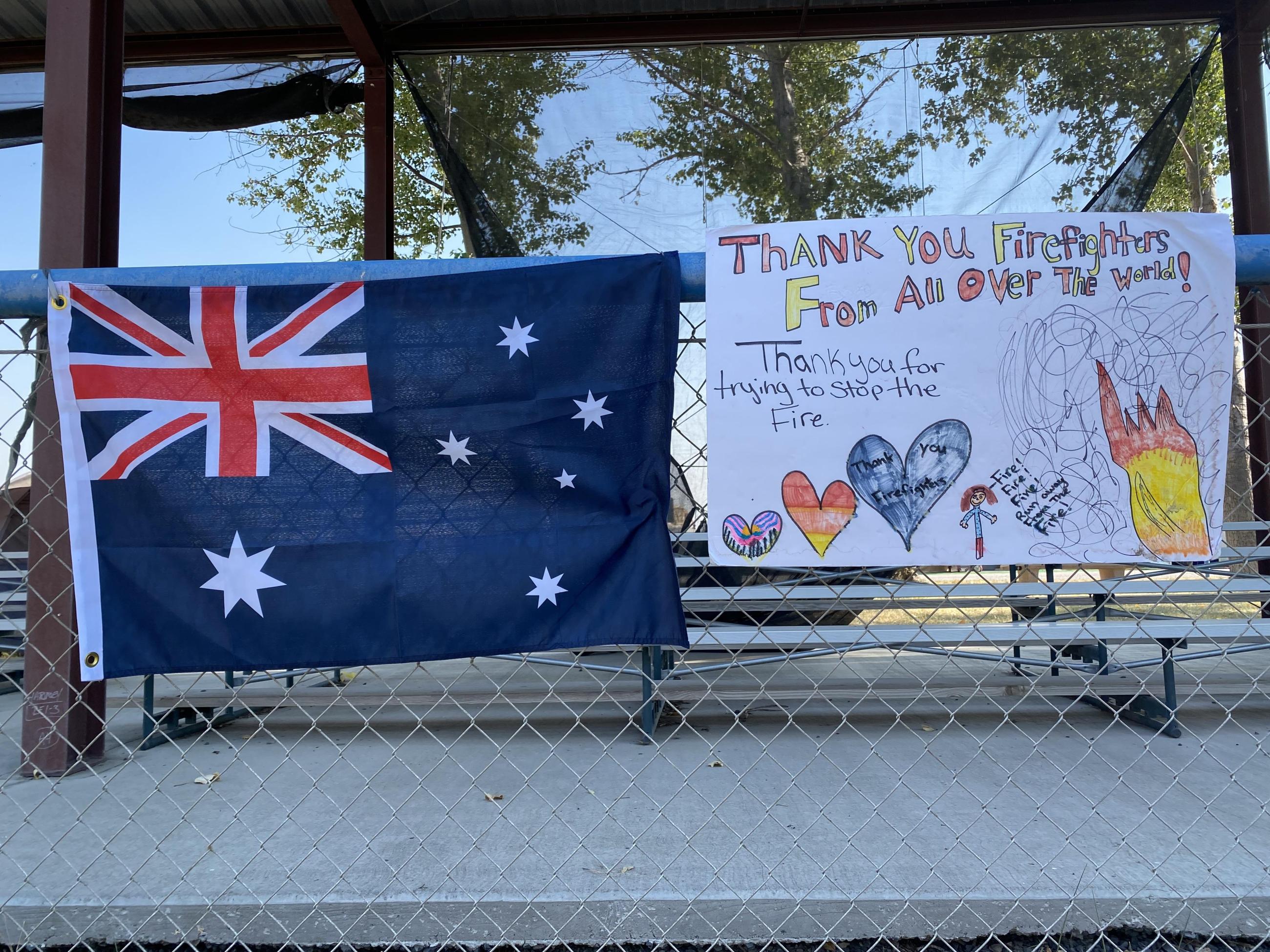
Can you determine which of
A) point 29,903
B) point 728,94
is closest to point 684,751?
point 29,903

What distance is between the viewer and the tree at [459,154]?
6312mm

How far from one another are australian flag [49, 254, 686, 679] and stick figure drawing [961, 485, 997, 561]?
2.48 feet

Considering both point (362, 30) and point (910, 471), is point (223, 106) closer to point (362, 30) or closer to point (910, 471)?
point (362, 30)

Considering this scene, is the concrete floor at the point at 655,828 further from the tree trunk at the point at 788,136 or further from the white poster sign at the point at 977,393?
the tree trunk at the point at 788,136

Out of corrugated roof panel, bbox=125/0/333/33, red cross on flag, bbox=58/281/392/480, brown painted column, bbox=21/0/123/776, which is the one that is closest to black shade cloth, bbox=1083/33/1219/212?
red cross on flag, bbox=58/281/392/480

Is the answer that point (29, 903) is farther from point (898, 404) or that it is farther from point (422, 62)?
point (422, 62)

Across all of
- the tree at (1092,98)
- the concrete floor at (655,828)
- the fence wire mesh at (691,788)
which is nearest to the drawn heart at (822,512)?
the fence wire mesh at (691,788)

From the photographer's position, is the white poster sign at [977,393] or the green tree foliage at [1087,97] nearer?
the white poster sign at [977,393]

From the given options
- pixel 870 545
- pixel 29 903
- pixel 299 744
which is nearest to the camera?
pixel 870 545

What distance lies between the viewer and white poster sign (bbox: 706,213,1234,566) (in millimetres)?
1933

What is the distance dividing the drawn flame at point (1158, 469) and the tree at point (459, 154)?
5.00 m

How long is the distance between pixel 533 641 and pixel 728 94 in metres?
5.85

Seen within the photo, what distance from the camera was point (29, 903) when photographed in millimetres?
2293

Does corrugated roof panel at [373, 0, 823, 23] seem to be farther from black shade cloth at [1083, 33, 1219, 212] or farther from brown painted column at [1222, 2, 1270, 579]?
brown painted column at [1222, 2, 1270, 579]
